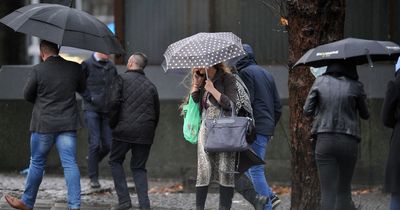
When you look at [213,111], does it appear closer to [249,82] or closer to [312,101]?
[249,82]

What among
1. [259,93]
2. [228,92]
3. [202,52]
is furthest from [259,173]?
[202,52]

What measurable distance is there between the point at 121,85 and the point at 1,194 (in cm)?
231

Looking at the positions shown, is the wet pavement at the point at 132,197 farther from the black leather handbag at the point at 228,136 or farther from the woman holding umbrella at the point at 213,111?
the black leather handbag at the point at 228,136

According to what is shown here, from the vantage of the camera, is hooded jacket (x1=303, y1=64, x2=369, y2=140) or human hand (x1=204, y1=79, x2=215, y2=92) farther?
human hand (x1=204, y1=79, x2=215, y2=92)

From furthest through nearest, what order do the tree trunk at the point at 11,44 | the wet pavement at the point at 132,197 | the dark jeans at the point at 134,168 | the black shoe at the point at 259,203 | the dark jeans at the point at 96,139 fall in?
the tree trunk at the point at 11,44
the dark jeans at the point at 96,139
the wet pavement at the point at 132,197
the dark jeans at the point at 134,168
the black shoe at the point at 259,203

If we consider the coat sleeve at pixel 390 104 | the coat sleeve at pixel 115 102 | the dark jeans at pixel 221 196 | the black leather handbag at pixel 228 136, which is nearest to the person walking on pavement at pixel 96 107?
the coat sleeve at pixel 115 102

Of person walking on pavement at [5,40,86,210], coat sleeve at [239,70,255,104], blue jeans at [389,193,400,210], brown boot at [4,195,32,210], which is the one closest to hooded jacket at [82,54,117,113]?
person walking on pavement at [5,40,86,210]

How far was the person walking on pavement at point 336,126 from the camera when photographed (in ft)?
22.8

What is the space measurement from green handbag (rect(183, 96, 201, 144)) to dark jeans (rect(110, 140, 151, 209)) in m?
0.91

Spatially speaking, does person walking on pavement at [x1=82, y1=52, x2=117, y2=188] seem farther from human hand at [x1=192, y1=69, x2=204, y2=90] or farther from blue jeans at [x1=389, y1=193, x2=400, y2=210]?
blue jeans at [x1=389, y1=193, x2=400, y2=210]

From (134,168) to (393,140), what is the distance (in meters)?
3.00

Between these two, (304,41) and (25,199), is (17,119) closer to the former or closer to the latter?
(25,199)

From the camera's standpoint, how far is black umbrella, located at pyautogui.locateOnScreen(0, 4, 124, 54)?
7.74 metres

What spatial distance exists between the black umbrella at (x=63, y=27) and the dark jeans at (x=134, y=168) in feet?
3.75
